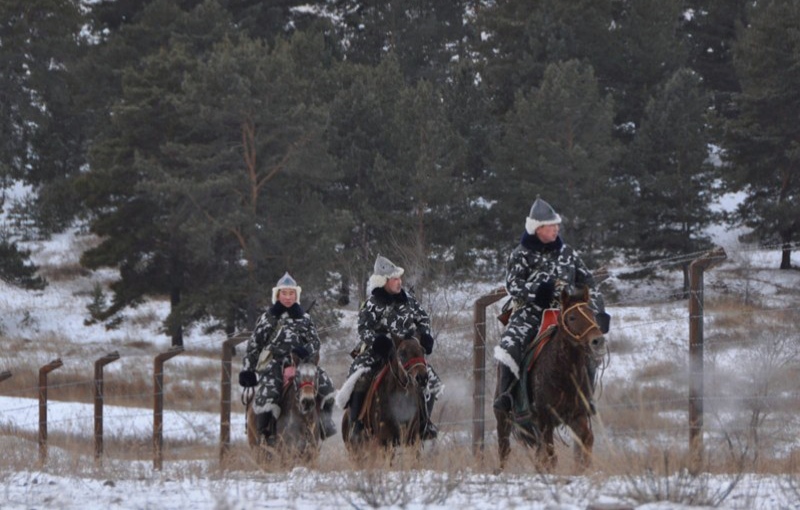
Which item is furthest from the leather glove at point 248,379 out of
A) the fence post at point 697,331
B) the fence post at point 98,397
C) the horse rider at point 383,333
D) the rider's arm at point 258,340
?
the fence post at point 697,331

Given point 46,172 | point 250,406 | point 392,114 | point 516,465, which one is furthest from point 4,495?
point 46,172

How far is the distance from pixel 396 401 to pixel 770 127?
37.8 meters

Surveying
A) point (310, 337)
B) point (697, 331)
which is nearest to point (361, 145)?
point (310, 337)

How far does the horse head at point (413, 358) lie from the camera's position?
11367 millimetres

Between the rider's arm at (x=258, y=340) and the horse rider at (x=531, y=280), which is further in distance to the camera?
the rider's arm at (x=258, y=340)

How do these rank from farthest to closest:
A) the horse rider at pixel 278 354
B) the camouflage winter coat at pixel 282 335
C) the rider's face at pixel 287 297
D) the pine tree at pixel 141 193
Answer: the pine tree at pixel 141 193 → the rider's face at pixel 287 297 → the camouflage winter coat at pixel 282 335 → the horse rider at pixel 278 354

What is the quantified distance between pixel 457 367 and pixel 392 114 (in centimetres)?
2281

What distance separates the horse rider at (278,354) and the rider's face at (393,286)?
1.27 meters

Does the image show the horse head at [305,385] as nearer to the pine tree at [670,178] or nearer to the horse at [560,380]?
the horse at [560,380]

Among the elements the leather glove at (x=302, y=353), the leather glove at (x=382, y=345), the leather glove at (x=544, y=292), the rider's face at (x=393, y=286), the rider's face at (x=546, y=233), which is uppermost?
the rider's face at (x=546, y=233)

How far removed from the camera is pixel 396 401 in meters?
11.8

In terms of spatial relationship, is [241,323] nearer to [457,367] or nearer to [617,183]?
[617,183]

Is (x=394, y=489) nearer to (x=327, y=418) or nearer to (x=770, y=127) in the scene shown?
(x=327, y=418)

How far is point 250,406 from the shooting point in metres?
14.1
